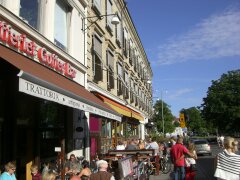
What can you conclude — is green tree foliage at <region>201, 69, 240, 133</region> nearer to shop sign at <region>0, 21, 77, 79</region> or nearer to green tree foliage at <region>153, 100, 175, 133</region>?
green tree foliage at <region>153, 100, 175, 133</region>

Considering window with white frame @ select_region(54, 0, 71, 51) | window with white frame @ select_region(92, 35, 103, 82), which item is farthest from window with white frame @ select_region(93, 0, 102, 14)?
window with white frame @ select_region(54, 0, 71, 51)

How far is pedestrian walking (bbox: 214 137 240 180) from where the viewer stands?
6500 millimetres

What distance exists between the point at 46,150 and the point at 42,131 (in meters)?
0.74

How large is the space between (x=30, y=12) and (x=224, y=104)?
214ft

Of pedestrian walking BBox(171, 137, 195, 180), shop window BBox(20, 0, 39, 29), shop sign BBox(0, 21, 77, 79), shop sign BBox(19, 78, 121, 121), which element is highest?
shop window BBox(20, 0, 39, 29)

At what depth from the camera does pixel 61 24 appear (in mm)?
13961

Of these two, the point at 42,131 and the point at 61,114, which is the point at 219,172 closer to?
the point at 42,131

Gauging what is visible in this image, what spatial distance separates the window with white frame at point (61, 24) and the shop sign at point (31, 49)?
908 millimetres

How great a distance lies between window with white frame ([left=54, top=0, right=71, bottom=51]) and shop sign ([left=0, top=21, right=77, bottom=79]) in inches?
35.7

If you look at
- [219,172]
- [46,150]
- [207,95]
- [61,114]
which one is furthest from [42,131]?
[207,95]

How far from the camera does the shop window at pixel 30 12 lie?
35.3ft

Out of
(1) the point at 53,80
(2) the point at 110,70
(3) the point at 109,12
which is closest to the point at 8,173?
(1) the point at 53,80

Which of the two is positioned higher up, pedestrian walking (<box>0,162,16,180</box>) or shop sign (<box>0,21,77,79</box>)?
shop sign (<box>0,21,77,79</box>)

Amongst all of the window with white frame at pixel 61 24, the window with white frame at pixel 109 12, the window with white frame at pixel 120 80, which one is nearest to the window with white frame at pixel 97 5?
the window with white frame at pixel 109 12
